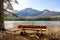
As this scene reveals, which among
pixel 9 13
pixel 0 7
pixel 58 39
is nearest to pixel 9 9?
pixel 9 13

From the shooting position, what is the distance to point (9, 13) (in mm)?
14969

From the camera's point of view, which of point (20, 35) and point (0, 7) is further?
point (0, 7)

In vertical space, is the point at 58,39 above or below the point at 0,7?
below

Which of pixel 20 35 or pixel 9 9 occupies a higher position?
pixel 9 9

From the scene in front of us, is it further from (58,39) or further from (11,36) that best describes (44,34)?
(11,36)

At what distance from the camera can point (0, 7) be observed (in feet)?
44.4

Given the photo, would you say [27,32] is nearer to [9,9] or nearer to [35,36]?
[35,36]

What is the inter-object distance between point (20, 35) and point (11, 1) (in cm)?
338

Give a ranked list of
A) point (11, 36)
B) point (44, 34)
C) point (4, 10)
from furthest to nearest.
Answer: point (4, 10), point (44, 34), point (11, 36)

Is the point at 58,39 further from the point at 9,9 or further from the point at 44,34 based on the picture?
the point at 9,9

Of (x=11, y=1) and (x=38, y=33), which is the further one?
(x=11, y=1)

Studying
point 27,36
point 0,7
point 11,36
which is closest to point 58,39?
point 27,36

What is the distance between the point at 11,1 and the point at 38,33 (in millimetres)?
3509

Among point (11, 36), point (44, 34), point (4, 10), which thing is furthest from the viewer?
point (4, 10)
